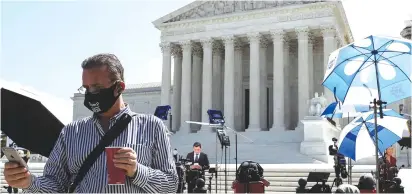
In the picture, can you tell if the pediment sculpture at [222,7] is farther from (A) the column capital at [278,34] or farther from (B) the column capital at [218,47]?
(B) the column capital at [218,47]

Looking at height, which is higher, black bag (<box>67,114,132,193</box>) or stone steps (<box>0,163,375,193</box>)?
black bag (<box>67,114,132,193</box>)

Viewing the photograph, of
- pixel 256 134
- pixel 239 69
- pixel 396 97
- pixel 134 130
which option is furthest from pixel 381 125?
pixel 239 69

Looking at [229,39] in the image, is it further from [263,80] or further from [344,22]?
[344,22]

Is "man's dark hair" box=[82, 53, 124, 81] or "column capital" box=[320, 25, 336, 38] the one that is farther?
"column capital" box=[320, 25, 336, 38]

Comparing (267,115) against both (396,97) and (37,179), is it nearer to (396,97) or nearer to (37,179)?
(396,97)

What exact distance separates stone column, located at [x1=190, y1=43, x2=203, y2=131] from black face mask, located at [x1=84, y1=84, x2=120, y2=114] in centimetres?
4518

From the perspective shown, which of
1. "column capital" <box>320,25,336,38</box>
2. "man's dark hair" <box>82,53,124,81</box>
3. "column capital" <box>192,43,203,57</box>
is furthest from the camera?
"column capital" <box>192,43,203,57</box>

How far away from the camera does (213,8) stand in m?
46.9

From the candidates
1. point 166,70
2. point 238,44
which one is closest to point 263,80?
point 238,44

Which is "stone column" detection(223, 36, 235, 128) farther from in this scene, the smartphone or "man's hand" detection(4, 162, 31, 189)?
the smartphone

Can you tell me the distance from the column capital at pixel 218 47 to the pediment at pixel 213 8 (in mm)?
2783

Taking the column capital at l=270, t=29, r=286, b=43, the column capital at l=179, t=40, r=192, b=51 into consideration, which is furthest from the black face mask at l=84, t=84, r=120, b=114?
the column capital at l=179, t=40, r=192, b=51

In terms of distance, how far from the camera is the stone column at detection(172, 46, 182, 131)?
160 feet

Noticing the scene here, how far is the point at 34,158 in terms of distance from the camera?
38594 mm
